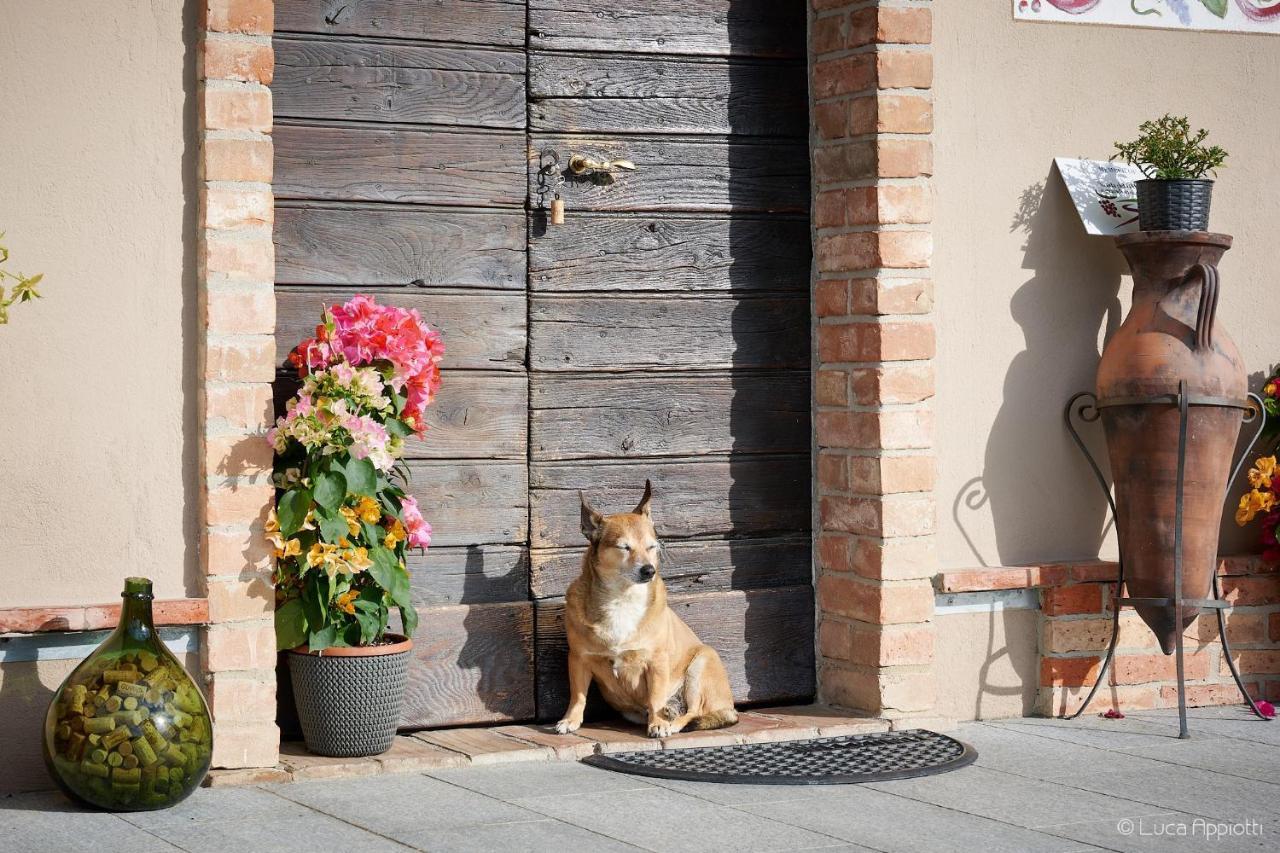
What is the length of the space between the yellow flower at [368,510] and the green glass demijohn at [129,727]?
0.61 m

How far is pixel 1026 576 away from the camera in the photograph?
5.00m

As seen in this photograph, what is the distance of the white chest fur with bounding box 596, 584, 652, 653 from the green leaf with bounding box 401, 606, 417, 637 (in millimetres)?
559

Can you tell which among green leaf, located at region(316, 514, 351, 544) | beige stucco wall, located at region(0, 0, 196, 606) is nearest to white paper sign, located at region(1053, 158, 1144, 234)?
green leaf, located at region(316, 514, 351, 544)

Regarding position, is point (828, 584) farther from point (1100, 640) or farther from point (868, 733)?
point (1100, 640)

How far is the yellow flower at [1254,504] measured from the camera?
5254 mm

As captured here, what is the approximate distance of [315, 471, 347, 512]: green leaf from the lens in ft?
13.5

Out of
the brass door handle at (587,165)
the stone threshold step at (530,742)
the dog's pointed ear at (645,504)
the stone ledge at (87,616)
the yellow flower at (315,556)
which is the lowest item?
the stone threshold step at (530,742)

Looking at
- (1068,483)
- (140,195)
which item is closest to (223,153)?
(140,195)

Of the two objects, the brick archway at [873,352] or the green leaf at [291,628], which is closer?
the green leaf at [291,628]

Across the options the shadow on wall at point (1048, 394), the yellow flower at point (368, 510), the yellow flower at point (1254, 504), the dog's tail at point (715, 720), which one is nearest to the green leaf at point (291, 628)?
the yellow flower at point (368, 510)

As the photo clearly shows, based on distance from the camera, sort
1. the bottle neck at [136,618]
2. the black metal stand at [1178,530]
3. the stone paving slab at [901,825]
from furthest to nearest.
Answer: the black metal stand at [1178,530]
the bottle neck at [136,618]
the stone paving slab at [901,825]

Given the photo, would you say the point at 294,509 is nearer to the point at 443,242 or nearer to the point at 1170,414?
the point at 443,242

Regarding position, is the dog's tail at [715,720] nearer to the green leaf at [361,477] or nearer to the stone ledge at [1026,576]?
the stone ledge at [1026,576]

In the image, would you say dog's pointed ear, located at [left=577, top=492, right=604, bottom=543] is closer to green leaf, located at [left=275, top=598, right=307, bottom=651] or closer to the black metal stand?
green leaf, located at [left=275, top=598, right=307, bottom=651]
